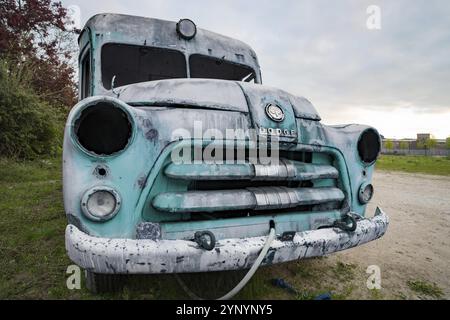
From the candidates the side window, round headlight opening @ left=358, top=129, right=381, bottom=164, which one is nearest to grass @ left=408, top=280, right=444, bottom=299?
round headlight opening @ left=358, top=129, right=381, bottom=164

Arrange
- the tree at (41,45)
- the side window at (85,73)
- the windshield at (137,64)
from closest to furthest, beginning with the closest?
1. the windshield at (137,64)
2. the side window at (85,73)
3. the tree at (41,45)

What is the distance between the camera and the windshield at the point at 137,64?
3084mm

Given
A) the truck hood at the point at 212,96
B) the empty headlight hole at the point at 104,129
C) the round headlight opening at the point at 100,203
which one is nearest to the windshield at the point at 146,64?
the truck hood at the point at 212,96

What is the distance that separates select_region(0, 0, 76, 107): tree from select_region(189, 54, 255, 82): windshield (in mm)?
9303

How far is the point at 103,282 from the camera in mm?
2121

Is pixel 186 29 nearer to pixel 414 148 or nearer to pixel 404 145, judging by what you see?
pixel 414 148

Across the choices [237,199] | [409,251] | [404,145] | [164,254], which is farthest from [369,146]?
[404,145]

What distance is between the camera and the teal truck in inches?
66.0

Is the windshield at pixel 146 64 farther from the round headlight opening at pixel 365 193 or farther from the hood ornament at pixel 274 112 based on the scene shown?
the round headlight opening at pixel 365 193

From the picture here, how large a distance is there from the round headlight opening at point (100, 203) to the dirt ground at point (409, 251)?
6.24ft

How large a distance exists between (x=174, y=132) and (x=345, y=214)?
1419mm

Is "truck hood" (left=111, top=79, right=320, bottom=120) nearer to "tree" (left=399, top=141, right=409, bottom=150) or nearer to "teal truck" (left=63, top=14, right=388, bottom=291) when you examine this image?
"teal truck" (left=63, top=14, right=388, bottom=291)
